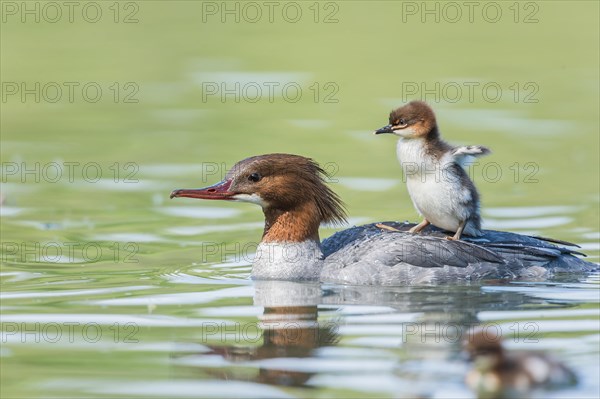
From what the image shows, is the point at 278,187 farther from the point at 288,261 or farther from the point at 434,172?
the point at 434,172

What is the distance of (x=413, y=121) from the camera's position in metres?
10.8

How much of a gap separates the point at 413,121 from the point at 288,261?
4.85ft

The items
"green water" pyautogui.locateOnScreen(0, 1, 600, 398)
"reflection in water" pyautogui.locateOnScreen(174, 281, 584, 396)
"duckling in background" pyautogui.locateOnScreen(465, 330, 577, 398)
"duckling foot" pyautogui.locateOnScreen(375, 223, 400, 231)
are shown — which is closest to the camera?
"duckling in background" pyautogui.locateOnScreen(465, 330, 577, 398)

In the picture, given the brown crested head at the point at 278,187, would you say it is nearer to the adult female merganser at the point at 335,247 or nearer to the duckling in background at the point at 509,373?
the adult female merganser at the point at 335,247

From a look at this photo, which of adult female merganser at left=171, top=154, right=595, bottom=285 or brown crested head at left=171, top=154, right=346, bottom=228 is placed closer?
adult female merganser at left=171, top=154, right=595, bottom=285

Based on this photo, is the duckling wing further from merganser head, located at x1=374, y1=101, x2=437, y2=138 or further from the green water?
the green water

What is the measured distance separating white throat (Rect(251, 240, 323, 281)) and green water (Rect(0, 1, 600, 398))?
0.24m

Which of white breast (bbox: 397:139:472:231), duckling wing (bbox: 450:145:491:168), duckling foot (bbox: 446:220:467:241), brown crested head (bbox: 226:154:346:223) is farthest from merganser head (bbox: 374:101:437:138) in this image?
duckling foot (bbox: 446:220:467:241)

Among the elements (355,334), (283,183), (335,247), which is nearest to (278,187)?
(283,183)

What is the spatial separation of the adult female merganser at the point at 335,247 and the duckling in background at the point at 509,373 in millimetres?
3219

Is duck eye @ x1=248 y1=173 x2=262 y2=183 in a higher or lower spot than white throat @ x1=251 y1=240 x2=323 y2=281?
higher

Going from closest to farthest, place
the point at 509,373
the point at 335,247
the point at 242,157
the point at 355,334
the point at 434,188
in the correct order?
1. the point at 509,373
2. the point at 355,334
3. the point at 434,188
4. the point at 335,247
5. the point at 242,157

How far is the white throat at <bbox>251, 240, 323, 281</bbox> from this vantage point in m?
10.7

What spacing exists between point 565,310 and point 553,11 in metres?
17.4
